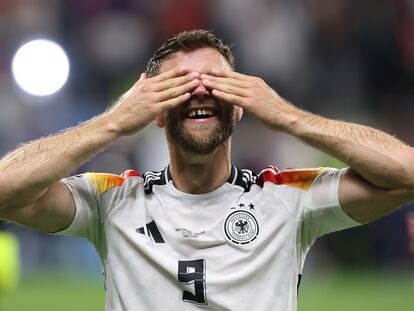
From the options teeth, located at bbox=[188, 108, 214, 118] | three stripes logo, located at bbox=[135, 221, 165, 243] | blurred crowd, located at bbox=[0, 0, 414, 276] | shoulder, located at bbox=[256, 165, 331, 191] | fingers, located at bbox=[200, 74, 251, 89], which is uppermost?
blurred crowd, located at bbox=[0, 0, 414, 276]

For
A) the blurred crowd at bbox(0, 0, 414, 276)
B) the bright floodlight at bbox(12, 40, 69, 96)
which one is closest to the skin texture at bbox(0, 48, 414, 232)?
the blurred crowd at bbox(0, 0, 414, 276)

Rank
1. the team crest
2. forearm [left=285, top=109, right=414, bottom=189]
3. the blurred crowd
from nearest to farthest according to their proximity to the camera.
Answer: forearm [left=285, top=109, right=414, bottom=189]
the team crest
the blurred crowd

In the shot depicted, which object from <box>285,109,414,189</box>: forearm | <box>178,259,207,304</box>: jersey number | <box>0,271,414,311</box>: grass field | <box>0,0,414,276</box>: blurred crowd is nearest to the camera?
<box>285,109,414,189</box>: forearm

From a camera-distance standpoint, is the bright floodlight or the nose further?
the bright floodlight

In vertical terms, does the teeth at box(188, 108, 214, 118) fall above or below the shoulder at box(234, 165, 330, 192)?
above

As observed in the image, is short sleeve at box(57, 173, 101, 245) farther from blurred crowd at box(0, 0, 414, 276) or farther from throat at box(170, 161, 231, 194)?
blurred crowd at box(0, 0, 414, 276)

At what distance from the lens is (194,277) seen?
174 inches

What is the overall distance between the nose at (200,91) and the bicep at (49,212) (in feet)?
2.30

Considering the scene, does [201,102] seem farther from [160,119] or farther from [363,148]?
[363,148]

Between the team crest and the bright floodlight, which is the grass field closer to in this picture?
the bright floodlight

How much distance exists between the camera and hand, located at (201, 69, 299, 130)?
14.5 ft

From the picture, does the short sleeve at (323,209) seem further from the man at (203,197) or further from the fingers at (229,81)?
the fingers at (229,81)

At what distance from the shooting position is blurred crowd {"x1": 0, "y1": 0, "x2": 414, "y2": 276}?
543 inches

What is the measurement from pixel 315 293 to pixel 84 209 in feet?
23.7
